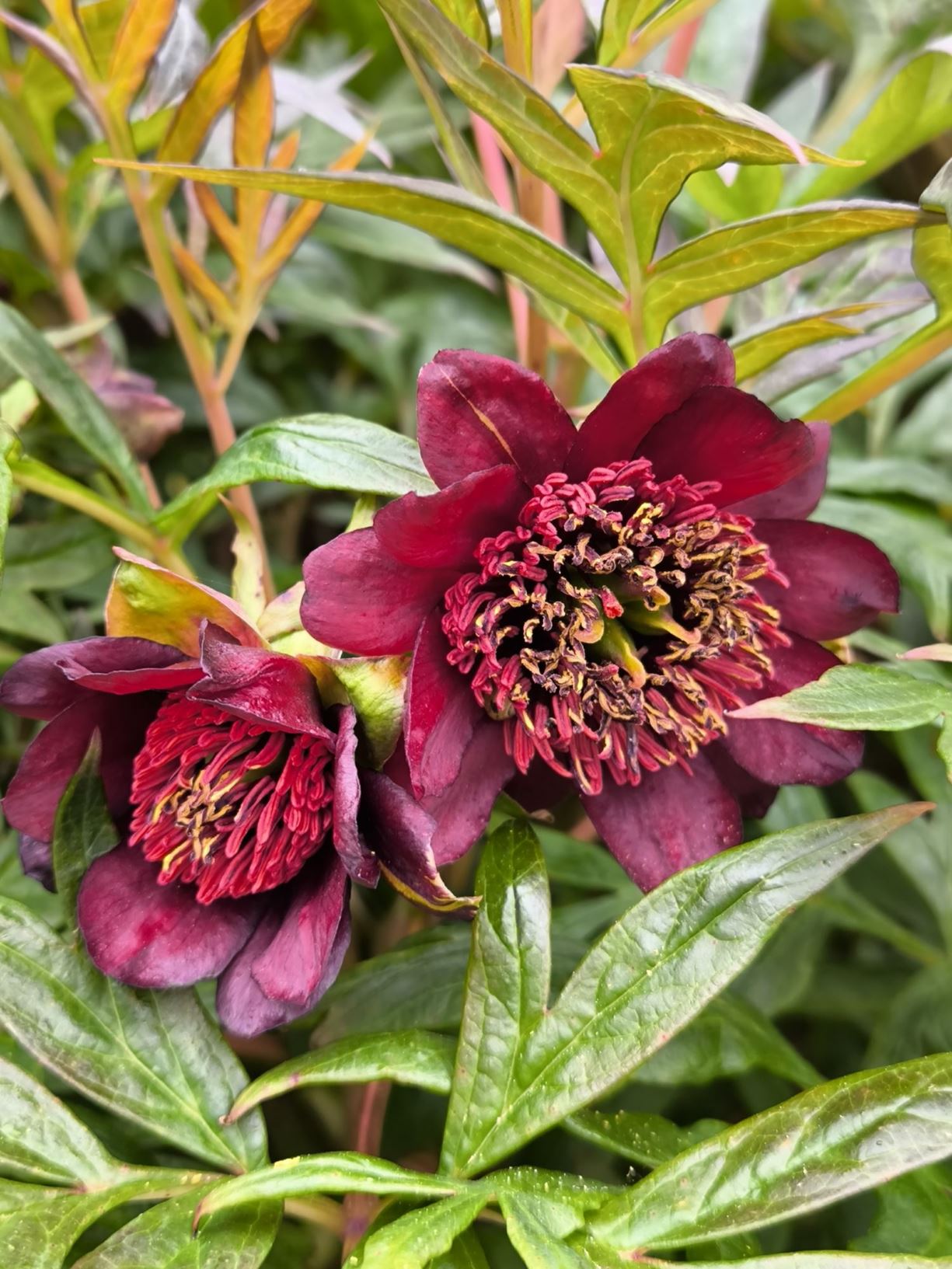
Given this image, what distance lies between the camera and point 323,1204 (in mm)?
473

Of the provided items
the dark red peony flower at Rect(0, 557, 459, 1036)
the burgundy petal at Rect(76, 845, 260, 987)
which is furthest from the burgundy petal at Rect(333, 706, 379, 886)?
the burgundy petal at Rect(76, 845, 260, 987)

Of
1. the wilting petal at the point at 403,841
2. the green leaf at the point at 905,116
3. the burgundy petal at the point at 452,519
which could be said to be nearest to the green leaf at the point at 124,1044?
the wilting petal at the point at 403,841

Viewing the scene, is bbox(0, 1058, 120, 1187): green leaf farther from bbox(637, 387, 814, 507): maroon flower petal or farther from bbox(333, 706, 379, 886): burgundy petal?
bbox(637, 387, 814, 507): maroon flower petal

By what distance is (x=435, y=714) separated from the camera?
0.45 metres

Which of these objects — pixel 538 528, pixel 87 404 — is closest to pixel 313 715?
pixel 538 528

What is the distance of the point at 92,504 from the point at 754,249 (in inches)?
13.8

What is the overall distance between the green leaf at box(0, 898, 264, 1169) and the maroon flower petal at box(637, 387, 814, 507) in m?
0.32

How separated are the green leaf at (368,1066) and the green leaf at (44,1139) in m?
0.06

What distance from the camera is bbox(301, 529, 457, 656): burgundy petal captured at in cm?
42

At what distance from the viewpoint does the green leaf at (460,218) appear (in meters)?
0.46

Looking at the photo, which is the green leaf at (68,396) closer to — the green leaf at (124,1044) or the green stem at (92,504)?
the green stem at (92,504)

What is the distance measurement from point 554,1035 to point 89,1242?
0.25 m

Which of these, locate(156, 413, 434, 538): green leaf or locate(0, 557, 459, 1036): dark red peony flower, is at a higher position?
locate(156, 413, 434, 538): green leaf

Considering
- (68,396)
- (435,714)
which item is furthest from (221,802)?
(68,396)
